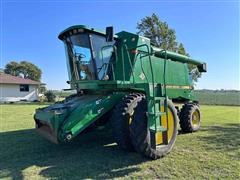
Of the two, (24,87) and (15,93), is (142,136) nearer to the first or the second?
(15,93)

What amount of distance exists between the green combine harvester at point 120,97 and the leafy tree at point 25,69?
5219 centimetres

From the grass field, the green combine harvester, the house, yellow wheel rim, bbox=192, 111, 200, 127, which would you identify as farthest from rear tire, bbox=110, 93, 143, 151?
the house

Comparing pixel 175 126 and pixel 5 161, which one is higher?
pixel 175 126

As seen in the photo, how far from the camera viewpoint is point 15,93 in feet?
99.1

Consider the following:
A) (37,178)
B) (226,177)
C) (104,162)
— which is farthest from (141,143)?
(37,178)

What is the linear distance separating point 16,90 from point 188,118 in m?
28.3

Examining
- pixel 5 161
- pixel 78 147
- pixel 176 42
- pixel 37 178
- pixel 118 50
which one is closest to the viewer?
pixel 37 178

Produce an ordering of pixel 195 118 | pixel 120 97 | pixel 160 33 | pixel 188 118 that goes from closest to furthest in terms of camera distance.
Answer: pixel 120 97 < pixel 188 118 < pixel 195 118 < pixel 160 33

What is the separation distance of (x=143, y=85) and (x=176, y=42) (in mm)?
23650

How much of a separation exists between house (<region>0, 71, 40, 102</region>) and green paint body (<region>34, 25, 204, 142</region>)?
26063 millimetres

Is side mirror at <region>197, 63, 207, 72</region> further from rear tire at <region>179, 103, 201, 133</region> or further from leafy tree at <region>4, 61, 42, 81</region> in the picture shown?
leafy tree at <region>4, 61, 42, 81</region>

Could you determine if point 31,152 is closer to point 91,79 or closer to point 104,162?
point 104,162

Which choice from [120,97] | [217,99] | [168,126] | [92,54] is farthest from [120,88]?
[217,99]

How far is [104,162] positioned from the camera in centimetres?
468
